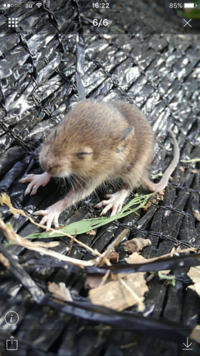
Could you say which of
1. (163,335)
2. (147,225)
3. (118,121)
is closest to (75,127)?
(118,121)

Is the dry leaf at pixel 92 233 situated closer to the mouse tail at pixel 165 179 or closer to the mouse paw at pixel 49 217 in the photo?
the mouse paw at pixel 49 217

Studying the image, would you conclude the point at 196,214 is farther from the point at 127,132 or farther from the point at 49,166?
the point at 49,166

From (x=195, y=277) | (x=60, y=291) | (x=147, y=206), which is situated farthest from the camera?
(x=147, y=206)

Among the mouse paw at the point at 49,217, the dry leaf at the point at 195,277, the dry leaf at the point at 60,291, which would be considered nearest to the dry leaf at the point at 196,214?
the dry leaf at the point at 195,277

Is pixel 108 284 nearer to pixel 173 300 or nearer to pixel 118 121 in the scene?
pixel 173 300

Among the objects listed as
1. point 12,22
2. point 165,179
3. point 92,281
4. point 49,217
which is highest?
point 12,22

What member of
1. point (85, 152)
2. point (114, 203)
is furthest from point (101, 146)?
point (114, 203)

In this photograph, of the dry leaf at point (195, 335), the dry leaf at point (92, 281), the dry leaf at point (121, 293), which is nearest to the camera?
the dry leaf at point (195, 335)
